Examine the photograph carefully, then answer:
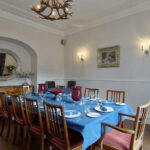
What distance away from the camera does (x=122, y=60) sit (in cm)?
362

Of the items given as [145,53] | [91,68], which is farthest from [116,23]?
[91,68]

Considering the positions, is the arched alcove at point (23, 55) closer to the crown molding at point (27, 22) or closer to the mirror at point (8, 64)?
the mirror at point (8, 64)

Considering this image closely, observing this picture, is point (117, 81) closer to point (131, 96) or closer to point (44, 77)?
point (131, 96)

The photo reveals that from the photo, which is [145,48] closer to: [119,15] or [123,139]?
[119,15]

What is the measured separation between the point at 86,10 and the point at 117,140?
11.3 feet

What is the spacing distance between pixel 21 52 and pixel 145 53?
13.3ft

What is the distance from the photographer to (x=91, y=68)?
4.41 meters

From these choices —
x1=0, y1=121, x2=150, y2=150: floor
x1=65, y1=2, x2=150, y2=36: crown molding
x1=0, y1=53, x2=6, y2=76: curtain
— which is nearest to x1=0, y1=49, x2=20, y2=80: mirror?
x1=0, y1=53, x2=6, y2=76: curtain

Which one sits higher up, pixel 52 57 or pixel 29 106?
pixel 52 57

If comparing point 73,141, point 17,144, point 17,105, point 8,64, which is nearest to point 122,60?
point 73,141

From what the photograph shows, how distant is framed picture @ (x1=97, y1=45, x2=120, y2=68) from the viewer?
371 centimetres

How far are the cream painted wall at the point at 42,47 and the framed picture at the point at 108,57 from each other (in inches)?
72.1

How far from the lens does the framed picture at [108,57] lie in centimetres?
371

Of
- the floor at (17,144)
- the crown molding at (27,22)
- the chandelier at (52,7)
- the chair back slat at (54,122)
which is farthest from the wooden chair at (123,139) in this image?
the crown molding at (27,22)
